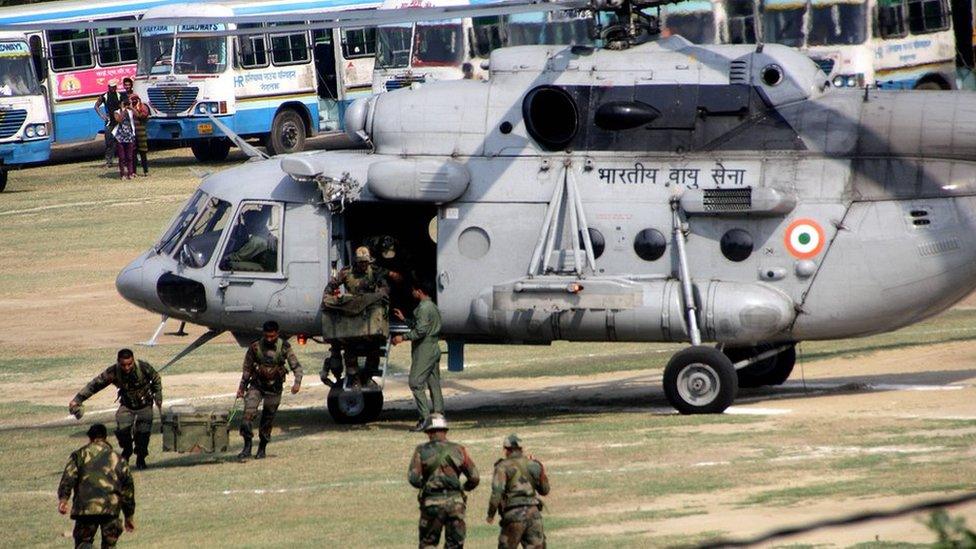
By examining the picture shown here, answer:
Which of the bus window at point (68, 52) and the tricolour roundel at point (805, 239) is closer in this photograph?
the tricolour roundel at point (805, 239)

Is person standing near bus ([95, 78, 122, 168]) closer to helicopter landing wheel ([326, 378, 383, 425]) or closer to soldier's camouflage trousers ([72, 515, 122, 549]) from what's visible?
helicopter landing wheel ([326, 378, 383, 425])

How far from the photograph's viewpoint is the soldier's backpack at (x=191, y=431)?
16234mm

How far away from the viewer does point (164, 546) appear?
42.7 feet

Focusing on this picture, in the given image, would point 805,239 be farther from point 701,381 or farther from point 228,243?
point 228,243

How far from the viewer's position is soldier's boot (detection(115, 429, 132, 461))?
52.9 feet

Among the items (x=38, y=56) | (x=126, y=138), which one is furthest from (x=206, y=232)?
(x=38, y=56)

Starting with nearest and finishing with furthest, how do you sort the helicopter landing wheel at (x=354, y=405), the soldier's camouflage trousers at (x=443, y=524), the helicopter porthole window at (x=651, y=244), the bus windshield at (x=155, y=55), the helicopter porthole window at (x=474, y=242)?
the soldier's camouflage trousers at (x=443, y=524) → the helicopter porthole window at (x=651, y=244) → the helicopter porthole window at (x=474, y=242) → the helicopter landing wheel at (x=354, y=405) → the bus windshield at (x=155, y=55)

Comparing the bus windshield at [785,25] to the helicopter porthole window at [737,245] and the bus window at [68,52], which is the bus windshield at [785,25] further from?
the helicopter porthole window at [737,245]

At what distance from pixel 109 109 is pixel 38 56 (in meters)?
2.19

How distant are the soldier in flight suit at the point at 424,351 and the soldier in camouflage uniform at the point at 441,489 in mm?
5043

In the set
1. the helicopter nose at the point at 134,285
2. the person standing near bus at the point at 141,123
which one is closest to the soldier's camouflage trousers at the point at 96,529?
the helicopter nose at the point at 134,285

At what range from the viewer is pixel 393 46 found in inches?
1567

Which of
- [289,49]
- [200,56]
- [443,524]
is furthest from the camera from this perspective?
[289,49]

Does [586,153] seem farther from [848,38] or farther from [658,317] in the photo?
[848,38]
